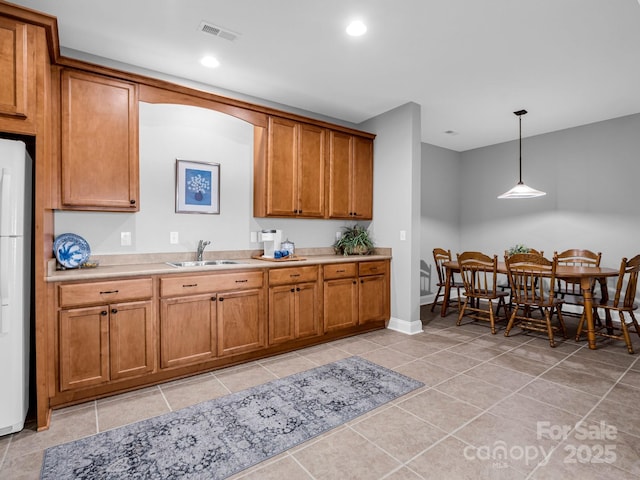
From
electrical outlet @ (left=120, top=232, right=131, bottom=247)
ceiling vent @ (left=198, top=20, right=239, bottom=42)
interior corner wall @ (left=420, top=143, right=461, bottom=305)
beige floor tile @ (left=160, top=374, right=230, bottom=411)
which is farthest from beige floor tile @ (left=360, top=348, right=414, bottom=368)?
ceiling vent @ (left=198, top=20, right=239, bottom=42)

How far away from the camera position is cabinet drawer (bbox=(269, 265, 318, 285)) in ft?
11.0

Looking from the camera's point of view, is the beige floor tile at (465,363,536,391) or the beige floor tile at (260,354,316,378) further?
the beige floor tile at (260,354,316,378)

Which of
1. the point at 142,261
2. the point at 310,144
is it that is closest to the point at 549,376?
the point at 310,144

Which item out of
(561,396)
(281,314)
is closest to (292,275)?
(281,314)

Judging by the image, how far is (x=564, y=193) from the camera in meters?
5.10

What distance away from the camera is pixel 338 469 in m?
1.78

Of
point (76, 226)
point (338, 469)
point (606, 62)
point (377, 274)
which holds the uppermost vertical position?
point (606, 62)

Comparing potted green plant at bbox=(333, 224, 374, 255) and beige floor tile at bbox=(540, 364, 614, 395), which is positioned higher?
potted green plant at bbox=(333, 224, 374, 255)

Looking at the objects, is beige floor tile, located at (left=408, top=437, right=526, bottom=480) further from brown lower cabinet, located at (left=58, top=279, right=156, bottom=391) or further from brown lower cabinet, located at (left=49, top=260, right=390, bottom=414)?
brown lower cabinet, located at (left=58, top=279, right=156, bottom=391)

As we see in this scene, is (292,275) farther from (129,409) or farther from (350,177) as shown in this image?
(129,409)

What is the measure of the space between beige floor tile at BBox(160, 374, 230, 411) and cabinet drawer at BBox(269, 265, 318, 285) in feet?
3.23

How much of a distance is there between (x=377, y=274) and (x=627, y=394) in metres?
2.37

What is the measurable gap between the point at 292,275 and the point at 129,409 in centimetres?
169

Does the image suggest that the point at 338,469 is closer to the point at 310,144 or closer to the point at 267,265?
the point at 267,265
